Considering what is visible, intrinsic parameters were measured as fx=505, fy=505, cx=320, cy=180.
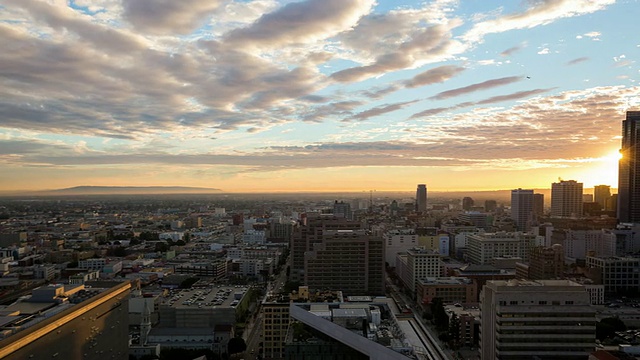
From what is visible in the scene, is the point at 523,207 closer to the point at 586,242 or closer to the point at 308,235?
the point at 586,242

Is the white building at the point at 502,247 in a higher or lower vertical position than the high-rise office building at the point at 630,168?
lower

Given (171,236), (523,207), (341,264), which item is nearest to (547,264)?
(341,264)

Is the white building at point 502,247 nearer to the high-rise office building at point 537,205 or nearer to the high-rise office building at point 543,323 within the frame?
the high-rise office building at point 543,323

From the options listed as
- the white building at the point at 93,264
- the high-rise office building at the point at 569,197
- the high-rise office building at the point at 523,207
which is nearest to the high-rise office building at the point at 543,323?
the white building at the point at 93,264

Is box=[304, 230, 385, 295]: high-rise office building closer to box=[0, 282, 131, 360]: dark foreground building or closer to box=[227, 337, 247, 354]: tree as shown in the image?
box=[227, 337, 247, 354]: tree

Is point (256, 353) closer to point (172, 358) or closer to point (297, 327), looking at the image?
point (172, 358)

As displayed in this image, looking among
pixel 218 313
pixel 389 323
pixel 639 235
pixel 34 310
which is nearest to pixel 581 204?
pixel 639 235

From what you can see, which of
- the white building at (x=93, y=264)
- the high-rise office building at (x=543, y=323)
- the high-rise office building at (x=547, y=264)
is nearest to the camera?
the high-rise office building at (x=543, y=323)

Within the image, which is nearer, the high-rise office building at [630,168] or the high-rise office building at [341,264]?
the high-rise office building at [341,264]
